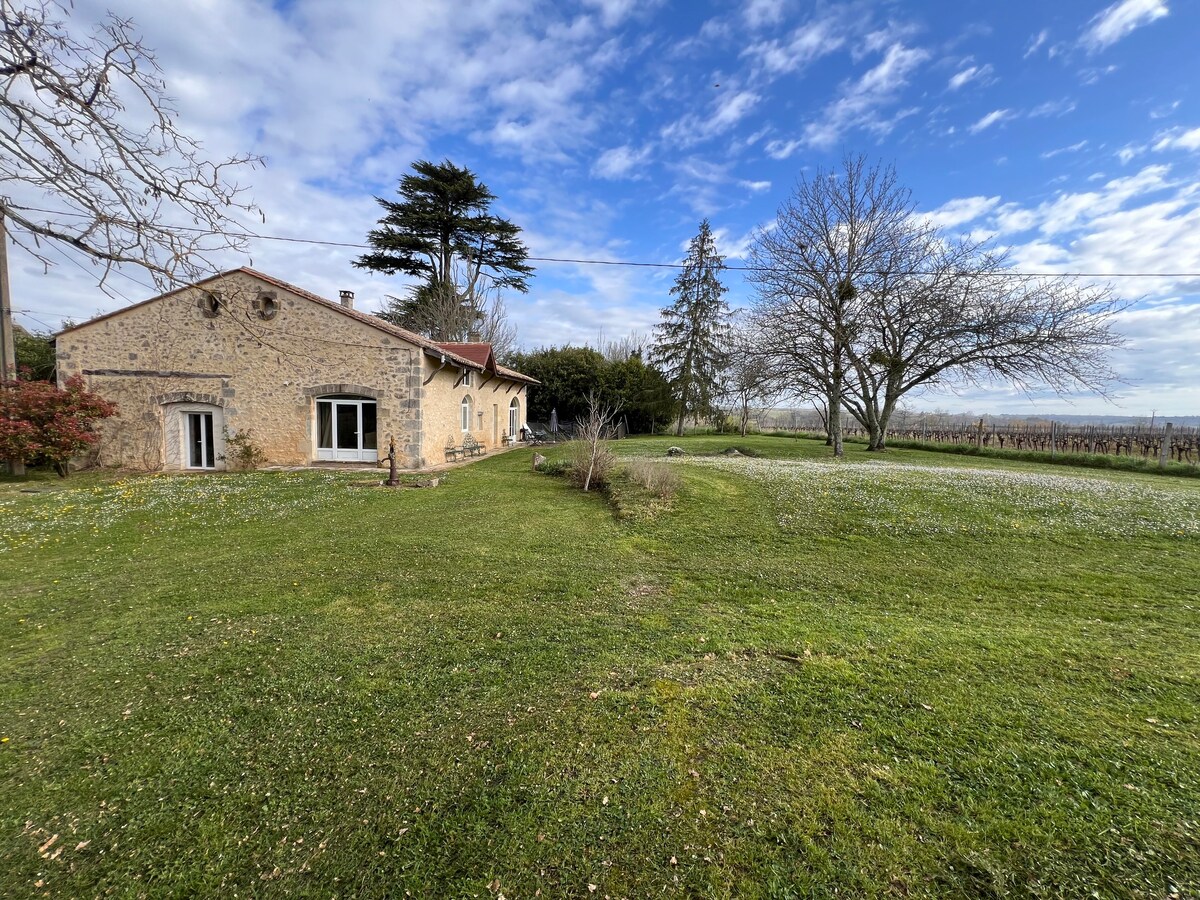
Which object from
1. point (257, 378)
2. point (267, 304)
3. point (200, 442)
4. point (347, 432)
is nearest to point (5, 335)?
point (200, 442)

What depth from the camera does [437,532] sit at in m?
7.13

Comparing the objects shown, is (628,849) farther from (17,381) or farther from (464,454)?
(17,381)

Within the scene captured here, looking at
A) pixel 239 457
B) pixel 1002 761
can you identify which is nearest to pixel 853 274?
pixel 1002 761

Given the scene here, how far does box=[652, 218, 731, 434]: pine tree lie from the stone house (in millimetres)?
21603

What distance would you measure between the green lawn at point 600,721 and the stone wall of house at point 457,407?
8380 mm

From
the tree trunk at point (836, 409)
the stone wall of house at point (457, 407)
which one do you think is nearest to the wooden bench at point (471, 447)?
the stone wall of house at point (457, 407)

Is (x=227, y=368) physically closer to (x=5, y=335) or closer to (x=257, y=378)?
(x=257, y=378)

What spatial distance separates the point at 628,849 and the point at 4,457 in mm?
17473

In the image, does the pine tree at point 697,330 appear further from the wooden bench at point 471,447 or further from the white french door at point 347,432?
the white french door at point 347,432

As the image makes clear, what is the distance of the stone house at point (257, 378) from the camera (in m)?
13.2

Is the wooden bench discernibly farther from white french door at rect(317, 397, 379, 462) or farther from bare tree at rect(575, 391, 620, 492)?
bare tree at rect(575, 391, 620, 492)

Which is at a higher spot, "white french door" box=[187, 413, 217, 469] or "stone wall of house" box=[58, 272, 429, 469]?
"stone wall of house" box=[58, 272, 429, 469]

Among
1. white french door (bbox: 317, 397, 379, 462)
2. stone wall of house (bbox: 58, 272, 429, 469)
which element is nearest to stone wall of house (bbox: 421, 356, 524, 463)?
stone wall of house (bbox: 58, 272, 429, 469)

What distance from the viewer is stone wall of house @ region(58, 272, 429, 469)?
13211 millimetres
